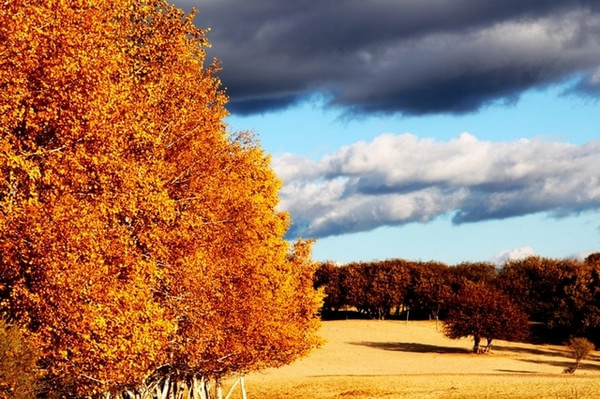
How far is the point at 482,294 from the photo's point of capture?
8194 cm

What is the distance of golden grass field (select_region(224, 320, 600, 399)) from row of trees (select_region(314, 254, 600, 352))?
3910 millimetres

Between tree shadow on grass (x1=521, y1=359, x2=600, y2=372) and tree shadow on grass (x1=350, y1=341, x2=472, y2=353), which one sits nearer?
tree shadow on grass (x1=521, y1=359, x2=600, y2=372)

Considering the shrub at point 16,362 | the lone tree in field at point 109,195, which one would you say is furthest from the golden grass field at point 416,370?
the shrub at point 16,362

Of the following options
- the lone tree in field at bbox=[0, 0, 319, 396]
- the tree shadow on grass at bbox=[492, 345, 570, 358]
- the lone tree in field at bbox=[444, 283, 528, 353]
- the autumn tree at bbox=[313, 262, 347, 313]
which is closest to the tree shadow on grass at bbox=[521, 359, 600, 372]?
the lone tree in field at bbox=[444, 283, 528, 353]

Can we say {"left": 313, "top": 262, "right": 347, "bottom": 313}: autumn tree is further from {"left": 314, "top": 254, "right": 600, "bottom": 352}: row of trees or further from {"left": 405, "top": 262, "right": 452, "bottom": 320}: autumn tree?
{"left": 405, "top": 262, "right": 452, "bottom": 320}: autumn tree

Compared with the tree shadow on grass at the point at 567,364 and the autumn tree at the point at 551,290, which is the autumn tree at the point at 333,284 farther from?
the tree shadow on grass at the point at 567,364

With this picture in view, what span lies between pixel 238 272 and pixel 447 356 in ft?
183

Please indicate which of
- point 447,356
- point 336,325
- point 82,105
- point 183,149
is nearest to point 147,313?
point 82,105

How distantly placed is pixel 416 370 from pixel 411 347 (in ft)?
80.2

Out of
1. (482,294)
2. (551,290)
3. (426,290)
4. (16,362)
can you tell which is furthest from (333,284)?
(16,362)

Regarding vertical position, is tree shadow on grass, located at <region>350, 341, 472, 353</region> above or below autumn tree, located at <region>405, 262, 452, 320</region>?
below

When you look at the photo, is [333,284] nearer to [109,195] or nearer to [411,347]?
[411,347]

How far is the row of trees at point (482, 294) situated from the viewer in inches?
3157

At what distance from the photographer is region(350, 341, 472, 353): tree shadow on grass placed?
84062 mm
